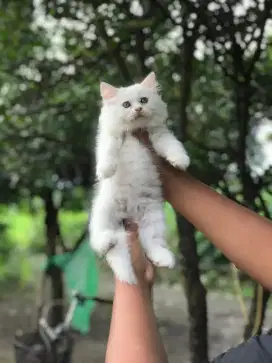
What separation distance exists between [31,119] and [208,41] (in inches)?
17.5

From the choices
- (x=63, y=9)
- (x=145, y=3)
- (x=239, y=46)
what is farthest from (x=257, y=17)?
(x=63, y=9)

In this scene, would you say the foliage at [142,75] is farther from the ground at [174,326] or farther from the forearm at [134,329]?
the forearm at [134,329]

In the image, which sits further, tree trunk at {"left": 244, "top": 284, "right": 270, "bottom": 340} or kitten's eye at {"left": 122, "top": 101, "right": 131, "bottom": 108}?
tree trunk at {"left": 244, "top": 284, "right": 270, "bottom": 340}

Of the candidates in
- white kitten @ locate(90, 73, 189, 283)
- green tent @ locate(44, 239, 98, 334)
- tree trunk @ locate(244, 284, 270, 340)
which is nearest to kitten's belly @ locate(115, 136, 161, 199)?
white kitten @ locate(90, 73, 189, 283)

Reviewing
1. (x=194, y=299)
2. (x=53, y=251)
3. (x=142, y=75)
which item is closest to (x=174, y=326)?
(x=194, y=299)

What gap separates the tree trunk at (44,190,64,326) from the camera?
55.8 inches

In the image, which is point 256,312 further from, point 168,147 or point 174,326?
point 168,147

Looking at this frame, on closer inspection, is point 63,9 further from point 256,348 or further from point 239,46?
point 256,348

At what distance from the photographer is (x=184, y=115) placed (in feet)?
3.79

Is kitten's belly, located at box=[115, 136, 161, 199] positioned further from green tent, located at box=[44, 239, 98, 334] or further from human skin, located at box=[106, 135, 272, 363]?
green tent, located at box=[44, 239, 98, 334]

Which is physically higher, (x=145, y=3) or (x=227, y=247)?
(x=145, y=3)

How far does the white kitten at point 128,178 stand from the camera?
1.84 ft

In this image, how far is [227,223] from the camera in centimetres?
60

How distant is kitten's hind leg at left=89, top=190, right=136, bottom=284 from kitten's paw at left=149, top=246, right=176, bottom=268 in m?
0.03
